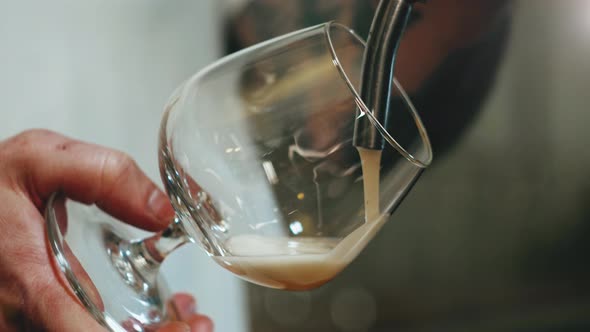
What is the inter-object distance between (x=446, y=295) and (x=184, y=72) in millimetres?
505

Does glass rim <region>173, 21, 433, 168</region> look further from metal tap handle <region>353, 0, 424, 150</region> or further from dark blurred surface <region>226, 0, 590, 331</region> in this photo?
dark blurred surface <region>226, 0, 590, 331</region>

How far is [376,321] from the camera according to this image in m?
0.95

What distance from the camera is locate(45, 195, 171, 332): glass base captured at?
323 millimetres

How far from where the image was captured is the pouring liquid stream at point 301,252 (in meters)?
0.29

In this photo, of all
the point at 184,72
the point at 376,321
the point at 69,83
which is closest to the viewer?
the point at 69,83

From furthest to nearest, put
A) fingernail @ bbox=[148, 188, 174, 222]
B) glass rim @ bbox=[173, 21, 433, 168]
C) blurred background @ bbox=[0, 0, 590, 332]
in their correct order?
blurred background @ bbox=[0, 0, 590, 332] → fingernail @ bbox=[148, 188, 174, 222] → glass rim @ bbox=[173, 21, 433, 168]

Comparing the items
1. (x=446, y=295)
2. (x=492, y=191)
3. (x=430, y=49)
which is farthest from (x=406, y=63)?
(x=446, y=295)

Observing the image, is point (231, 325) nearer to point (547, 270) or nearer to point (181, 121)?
point (547, 270)

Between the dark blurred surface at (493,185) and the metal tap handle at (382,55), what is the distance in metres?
0.54

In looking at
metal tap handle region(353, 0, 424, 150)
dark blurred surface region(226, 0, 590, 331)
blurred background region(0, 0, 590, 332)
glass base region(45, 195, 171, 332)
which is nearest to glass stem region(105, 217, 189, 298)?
glass base region(45, 195, 171, 332)

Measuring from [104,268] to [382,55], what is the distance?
194 mm

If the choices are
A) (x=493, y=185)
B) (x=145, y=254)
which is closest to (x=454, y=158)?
(x=493, y=185)

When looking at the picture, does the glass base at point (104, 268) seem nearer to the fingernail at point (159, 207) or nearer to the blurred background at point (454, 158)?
the fingernail at point (159, 207)

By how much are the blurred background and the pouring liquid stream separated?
466mm
